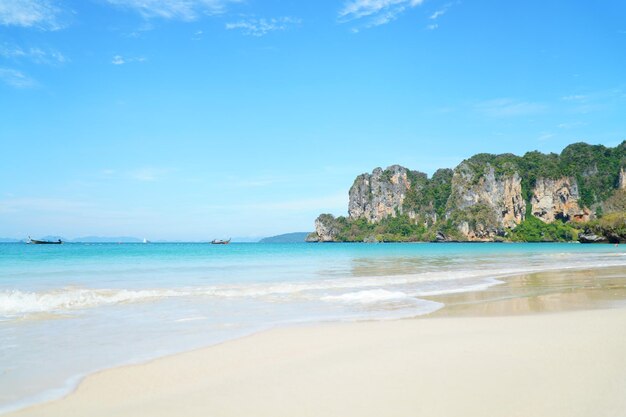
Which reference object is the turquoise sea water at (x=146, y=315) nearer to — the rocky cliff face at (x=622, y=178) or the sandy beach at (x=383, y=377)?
the sandy beach at (x=383, y=377)

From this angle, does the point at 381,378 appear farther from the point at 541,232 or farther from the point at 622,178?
the point at 622,178

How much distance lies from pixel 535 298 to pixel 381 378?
29.5 ft

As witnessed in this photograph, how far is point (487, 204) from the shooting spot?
153000 millimetres

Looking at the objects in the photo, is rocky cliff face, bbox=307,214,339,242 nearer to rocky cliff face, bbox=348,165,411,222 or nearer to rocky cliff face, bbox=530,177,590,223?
rocky cliff face, bbox=348,165,411,222

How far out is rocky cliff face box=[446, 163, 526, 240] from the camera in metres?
149

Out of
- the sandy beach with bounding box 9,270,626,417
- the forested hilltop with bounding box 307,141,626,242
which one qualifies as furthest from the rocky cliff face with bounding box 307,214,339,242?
the sandy beach with bounding box 9,270,626,417

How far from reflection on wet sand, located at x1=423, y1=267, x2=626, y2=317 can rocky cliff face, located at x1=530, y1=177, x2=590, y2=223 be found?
490 feet

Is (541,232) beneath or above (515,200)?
beneath

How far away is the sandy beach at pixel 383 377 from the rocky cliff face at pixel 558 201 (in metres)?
161

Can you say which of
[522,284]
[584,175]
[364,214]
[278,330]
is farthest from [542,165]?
[278,330]

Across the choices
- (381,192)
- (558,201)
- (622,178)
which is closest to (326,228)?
(381,192)

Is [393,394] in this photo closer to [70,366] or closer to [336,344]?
[336,344]

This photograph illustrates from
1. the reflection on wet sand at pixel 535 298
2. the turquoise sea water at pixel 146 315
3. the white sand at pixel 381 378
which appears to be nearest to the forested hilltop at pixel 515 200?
the reflection on wet sand at pixel 535 298

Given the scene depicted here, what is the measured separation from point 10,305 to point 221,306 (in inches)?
208
